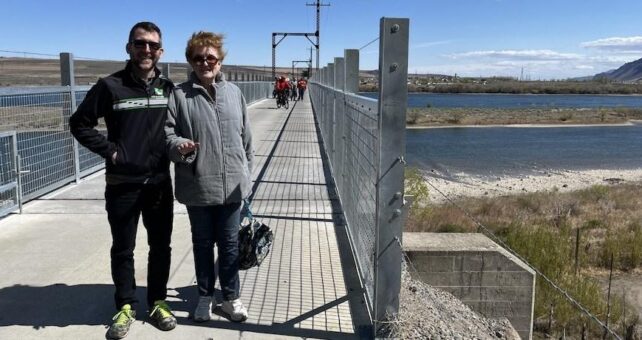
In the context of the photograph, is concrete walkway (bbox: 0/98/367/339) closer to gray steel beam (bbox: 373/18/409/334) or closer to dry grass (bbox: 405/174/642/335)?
gray steel beam (bbox: 373/18/409/334)

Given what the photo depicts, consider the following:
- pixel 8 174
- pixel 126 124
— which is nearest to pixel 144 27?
pixel 126 124

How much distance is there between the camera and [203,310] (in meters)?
4.10

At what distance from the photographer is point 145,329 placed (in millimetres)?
3986

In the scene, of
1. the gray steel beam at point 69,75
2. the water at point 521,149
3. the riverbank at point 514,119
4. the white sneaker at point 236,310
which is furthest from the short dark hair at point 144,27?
the riverbank at point 514,119

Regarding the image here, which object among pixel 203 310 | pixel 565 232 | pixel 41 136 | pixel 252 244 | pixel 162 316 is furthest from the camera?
pixel 565 232

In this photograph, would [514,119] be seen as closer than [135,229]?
No

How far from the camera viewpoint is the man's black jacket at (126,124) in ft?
12.1

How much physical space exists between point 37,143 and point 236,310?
470 cm

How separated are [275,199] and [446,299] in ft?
8.61

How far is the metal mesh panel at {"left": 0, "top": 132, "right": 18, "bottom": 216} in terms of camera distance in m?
6.68

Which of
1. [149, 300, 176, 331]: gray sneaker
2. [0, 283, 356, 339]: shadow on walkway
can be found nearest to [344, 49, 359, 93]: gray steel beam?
[0, 283, 356, 339]: shadow on walkway

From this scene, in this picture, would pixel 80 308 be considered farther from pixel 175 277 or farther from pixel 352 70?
pixel 352 70

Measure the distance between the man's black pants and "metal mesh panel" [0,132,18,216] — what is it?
3.42 m

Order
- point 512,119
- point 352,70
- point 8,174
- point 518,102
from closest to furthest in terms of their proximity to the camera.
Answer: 1. point 352,70
2. point 8,174
3. point 512,119
4. point 518,102
